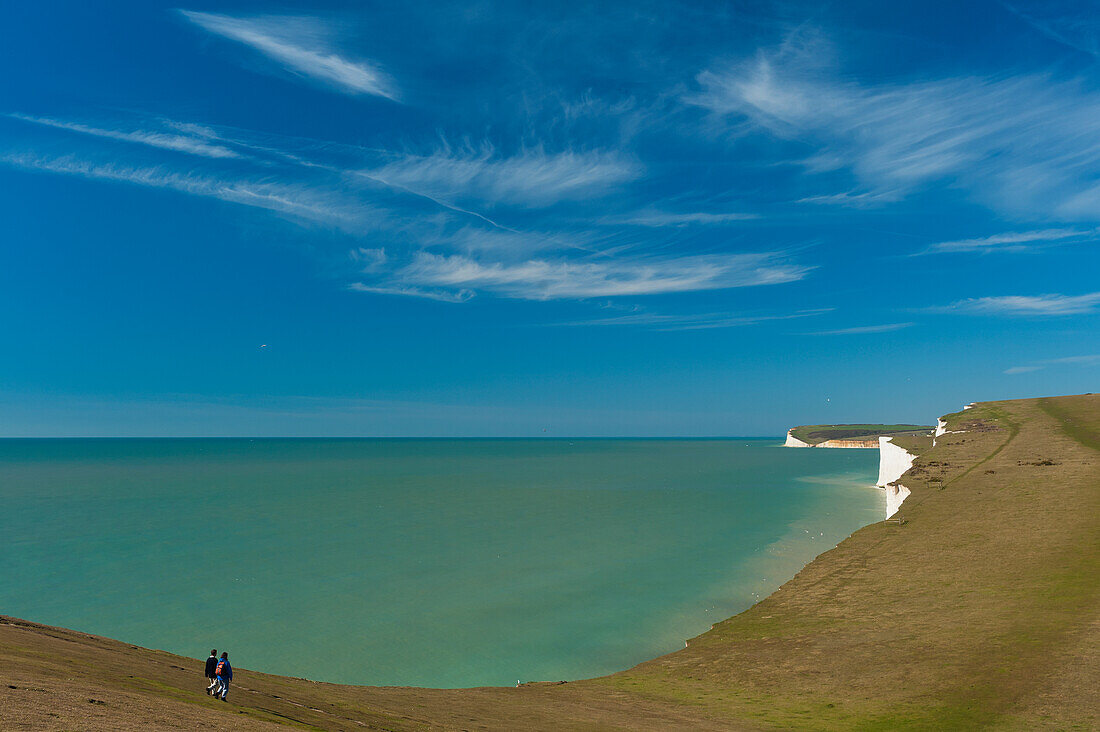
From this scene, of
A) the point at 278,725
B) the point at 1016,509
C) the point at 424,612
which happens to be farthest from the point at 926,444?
the point at 278,725

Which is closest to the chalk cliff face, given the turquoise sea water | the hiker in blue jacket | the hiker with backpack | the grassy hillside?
the turquoise sea water

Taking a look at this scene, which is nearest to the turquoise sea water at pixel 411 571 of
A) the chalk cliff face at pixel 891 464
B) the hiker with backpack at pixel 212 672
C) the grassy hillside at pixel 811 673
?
the grassy hillside at pixel 811 673

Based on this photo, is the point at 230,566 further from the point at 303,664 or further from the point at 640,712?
the point at 640,712

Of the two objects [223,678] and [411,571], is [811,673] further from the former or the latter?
[411,571]

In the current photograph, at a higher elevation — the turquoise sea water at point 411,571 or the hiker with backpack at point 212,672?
the hiker with backpack at point 212,672

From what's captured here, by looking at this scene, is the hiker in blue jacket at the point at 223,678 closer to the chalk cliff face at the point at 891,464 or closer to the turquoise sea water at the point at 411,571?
the turquoise sea water at the point at 411,571
